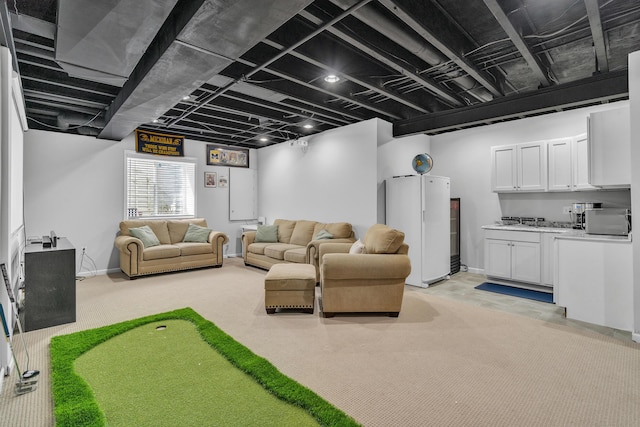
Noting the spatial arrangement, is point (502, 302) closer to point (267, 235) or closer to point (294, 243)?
point (294, 243)

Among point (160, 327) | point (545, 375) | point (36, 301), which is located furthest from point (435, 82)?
point (36, 301)

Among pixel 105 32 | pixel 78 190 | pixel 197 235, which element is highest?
pixel 105 32

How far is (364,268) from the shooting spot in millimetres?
3373

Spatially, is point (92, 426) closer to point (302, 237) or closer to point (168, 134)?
point (302, 237)

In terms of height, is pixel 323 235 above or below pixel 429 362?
above

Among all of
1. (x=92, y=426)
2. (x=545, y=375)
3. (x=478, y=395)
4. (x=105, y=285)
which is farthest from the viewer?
(x=105, y=285)

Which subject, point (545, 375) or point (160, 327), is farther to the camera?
point (160, 327)

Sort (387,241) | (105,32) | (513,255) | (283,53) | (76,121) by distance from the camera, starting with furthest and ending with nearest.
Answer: (76,121) → (513,255) → (387,241) → (283,53) → (105,32)

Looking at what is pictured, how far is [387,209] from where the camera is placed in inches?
208

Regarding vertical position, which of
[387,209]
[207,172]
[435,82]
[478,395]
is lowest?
[478,395]

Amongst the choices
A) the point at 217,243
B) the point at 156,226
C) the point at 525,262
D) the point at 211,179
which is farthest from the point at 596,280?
the point at 211,179

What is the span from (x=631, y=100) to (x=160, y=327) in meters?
5.12

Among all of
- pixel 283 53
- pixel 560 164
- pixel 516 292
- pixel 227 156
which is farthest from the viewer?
pixel 227 156

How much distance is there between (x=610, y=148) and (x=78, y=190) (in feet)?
25.4
